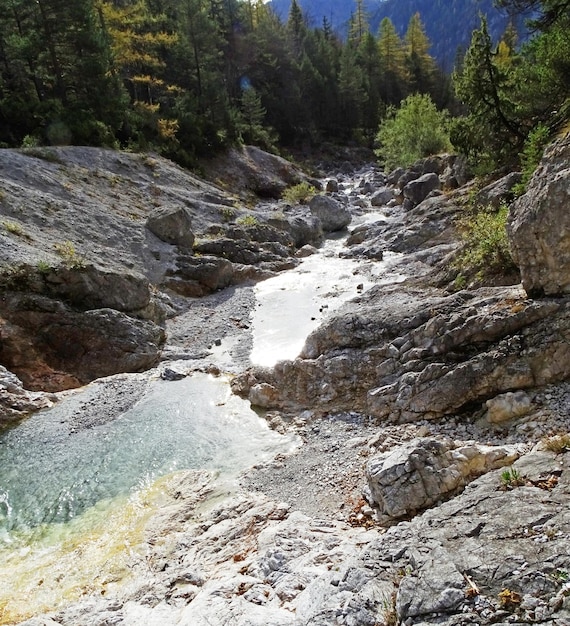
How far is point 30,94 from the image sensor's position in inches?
1576

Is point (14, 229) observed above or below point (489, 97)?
above

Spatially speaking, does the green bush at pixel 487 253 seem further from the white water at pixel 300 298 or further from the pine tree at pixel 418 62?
the pine tree at pixel 418 62

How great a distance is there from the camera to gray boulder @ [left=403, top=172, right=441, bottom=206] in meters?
35.8

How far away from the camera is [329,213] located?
39.6 m

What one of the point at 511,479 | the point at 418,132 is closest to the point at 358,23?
the point at 418,132

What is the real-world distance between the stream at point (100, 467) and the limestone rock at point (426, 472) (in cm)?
498

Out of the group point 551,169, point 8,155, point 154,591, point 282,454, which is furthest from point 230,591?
point 8,155

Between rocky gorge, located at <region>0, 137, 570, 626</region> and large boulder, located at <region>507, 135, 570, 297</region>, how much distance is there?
53 mm

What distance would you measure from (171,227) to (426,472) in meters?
25.1

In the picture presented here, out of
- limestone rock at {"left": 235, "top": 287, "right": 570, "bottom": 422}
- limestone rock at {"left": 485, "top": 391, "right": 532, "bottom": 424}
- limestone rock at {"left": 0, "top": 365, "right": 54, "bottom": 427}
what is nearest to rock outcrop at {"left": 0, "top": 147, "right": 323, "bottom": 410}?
limestone rock at {"left": 0, "top": 365, "right": 54, "bottom": 427}

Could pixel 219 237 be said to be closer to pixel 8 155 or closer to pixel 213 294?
pixel 213 294

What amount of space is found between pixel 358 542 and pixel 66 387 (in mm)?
14890

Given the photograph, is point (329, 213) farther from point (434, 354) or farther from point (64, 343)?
point (434, 354)

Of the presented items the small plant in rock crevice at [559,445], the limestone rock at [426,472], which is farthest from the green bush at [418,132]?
the small plant in rock crevice at [559,445]
